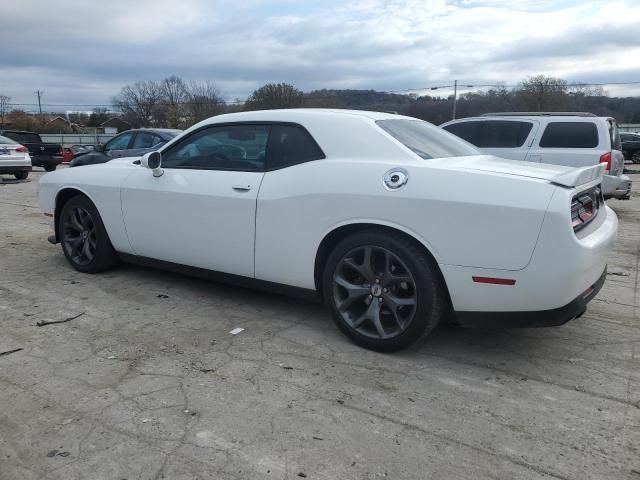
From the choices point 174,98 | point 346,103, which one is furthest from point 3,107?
point 346,103

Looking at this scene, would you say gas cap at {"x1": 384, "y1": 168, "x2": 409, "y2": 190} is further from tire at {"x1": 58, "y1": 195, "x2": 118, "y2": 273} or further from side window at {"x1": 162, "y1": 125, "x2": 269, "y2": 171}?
tire at {"x1": 58, "y1": 195, "x2": 118, "y2": 273}

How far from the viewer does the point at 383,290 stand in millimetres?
3365

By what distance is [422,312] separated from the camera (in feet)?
10.5

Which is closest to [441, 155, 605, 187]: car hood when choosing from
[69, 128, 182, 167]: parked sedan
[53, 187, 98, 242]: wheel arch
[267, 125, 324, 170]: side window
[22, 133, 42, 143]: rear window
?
[267, 125, 324, 170]: side window

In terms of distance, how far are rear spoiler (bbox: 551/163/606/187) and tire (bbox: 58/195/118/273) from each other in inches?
153

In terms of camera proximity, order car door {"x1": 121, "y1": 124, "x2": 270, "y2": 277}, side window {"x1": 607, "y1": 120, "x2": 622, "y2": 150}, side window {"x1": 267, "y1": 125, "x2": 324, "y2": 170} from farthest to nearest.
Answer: side window {"x1": 607, "y1": 120, "x2": 622, "y2": 150} < car door {"x1": 121, "y1": 124, "x2": 270, "y2": 277} < side window {"x1": 267, "y1": 125, "x2": 324, "y2": 170}

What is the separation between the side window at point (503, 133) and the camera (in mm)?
8828

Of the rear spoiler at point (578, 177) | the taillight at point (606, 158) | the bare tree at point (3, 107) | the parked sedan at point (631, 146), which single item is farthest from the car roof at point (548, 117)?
the bare tree at point (3, 107)

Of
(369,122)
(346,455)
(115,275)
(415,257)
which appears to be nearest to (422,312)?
(415,257)

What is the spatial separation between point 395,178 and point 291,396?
1.41 m

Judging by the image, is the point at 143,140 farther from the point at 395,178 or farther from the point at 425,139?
the point at 395,178

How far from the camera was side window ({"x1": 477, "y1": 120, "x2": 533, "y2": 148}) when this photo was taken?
29.0 ft

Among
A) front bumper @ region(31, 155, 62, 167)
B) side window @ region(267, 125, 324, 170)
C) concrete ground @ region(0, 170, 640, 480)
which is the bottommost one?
front bumper @ region(31, 155, 62, 167)

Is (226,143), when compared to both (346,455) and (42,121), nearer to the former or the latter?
(346,455)
